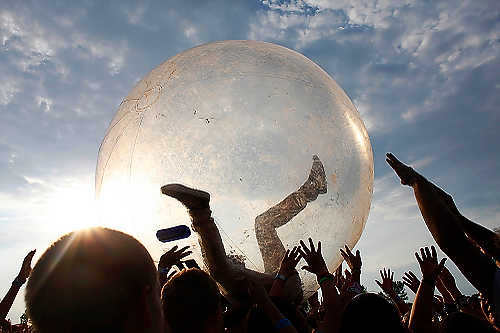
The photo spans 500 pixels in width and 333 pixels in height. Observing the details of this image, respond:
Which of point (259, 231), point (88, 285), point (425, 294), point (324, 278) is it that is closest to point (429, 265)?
point (425, 294)

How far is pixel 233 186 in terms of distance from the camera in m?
2.61

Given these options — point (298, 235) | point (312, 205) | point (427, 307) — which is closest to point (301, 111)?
point (312, 205)

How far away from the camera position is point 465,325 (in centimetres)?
221

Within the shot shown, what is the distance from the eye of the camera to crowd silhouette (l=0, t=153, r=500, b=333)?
1.07m

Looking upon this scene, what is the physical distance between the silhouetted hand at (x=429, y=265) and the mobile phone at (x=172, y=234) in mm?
1771

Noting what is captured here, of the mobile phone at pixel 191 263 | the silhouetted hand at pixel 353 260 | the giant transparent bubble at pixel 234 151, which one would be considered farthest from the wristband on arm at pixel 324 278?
the mobile phone at pixel 191 263

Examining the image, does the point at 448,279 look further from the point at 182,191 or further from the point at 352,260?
the point at 182,191

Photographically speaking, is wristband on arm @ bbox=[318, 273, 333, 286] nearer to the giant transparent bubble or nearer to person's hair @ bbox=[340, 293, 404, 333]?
the giant transparent bubble

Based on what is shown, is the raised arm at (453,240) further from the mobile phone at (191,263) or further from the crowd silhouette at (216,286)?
the mobile phone at (191,263)

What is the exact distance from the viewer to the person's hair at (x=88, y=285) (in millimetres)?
1051

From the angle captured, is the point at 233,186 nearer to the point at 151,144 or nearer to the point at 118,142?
the point at 151,144

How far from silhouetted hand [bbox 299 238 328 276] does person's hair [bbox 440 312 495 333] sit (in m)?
0.89

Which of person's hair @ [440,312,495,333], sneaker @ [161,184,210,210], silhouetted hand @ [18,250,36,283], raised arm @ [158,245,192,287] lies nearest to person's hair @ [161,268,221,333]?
sneaker @ [161,184,210,210]

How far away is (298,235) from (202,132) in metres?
1.06
